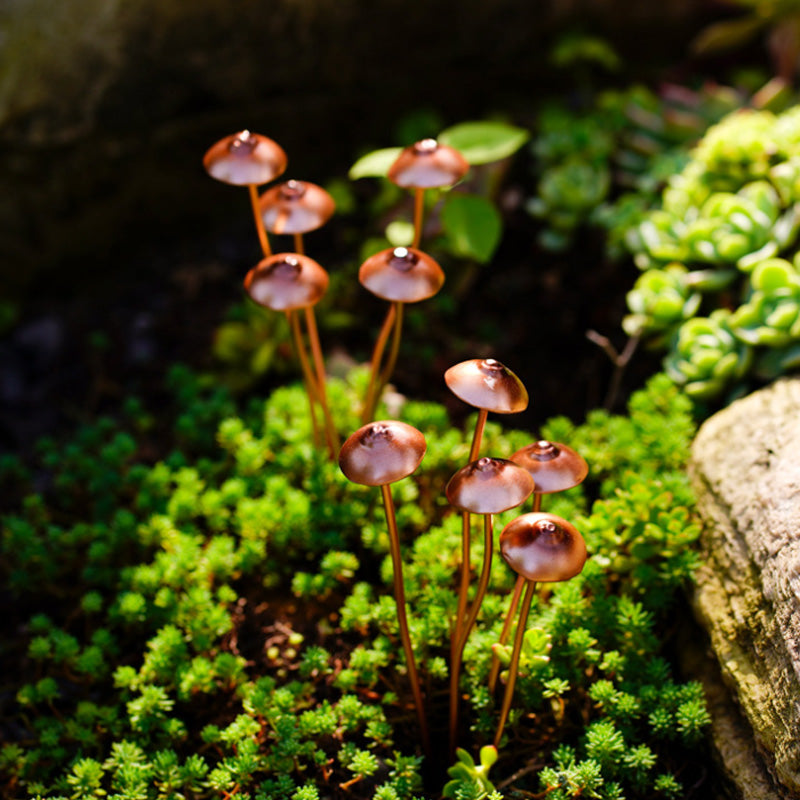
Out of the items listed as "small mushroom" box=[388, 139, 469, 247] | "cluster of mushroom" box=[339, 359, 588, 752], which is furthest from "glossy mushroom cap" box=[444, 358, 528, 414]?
"small mushroom" box=[388, 139, 469, 247]

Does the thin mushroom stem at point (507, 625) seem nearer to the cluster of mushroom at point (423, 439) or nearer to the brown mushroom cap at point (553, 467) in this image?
the cluster of mushroom at point (423, 439)

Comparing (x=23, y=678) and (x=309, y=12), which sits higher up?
(x=309, y=12)

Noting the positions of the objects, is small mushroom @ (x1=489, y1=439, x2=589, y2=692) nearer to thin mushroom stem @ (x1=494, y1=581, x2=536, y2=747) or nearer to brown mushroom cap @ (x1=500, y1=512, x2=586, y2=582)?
brown mushroom cap @ (x1=500, y1=512, x2=586, y2=582)

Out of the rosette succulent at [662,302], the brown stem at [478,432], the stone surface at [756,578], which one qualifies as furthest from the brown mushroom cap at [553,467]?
the rosette succulent at [662,302]

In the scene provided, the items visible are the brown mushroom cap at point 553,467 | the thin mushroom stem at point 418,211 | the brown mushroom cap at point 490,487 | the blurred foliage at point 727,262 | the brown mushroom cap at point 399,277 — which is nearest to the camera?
the brown mushroom cap at point 490,487

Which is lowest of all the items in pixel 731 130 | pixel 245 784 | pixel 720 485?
pixel 245 784

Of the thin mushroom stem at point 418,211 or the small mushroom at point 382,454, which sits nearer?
the small mushroom at point 382,454

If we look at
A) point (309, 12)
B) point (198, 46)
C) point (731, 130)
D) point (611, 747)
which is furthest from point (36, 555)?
point (731, 130)

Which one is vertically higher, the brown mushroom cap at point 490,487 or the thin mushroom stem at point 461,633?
the brown mushroom cap at point 490,487

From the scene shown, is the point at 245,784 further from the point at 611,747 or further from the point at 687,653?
the point at 687,653
